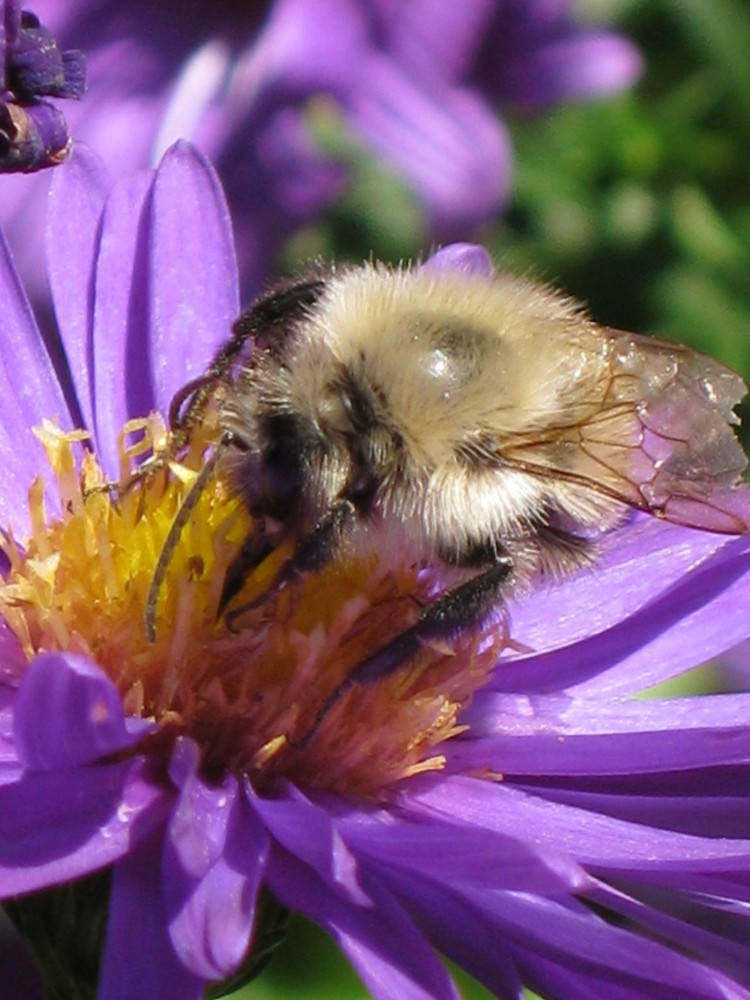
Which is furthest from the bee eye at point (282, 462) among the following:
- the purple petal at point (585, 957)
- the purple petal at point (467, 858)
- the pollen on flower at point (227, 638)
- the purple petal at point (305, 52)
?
the purple petal at point (305, 52)

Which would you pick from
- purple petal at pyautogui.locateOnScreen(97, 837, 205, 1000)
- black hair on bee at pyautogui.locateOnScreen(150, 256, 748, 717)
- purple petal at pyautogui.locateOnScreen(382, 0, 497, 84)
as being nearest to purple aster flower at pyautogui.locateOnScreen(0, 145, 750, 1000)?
purple petal at pyautogui.locateOnScreen(97, 837, 205, 1000)

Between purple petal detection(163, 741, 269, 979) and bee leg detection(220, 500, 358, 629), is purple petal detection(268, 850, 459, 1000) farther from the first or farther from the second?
bee leg detection(220, 500, 358, 629)

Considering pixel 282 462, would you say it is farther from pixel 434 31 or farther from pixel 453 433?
pixel 434 31

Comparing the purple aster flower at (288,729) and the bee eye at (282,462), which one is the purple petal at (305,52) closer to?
the purple aster flower at (288,729)

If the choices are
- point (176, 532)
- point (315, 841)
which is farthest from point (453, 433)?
point (315, 841)

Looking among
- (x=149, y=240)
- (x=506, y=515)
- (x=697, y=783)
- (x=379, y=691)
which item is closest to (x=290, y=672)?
(x=379, y=691)

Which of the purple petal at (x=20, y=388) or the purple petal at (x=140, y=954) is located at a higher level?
the purple petal at (x=20, y=388)

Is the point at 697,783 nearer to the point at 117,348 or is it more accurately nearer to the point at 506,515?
the point at 506,515
